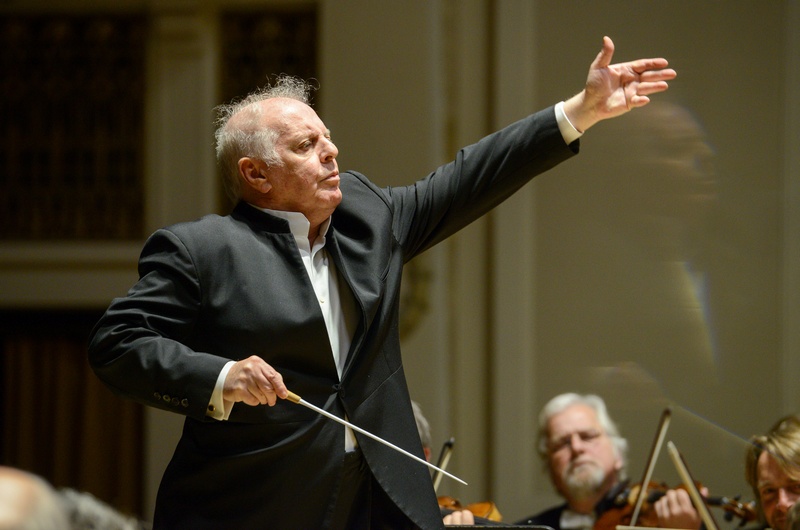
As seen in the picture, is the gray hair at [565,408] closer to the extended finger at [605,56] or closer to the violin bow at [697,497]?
the violin bow at [697,497]

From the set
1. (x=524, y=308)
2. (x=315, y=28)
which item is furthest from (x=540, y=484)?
(x=315, y=28)

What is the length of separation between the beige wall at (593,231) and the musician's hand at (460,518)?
6.69 feet

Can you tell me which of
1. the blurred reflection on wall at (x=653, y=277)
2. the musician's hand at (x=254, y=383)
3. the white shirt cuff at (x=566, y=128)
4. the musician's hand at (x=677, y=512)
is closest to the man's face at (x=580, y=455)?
the musician's hand at (x=677, y=512)

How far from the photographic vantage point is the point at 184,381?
1.86m

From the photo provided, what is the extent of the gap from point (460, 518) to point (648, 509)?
82cm

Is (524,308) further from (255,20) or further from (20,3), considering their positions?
(20,3)

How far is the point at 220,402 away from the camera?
72.9 inches

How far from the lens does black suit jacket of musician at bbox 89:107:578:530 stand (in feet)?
6.28

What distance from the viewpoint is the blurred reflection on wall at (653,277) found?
4.55m

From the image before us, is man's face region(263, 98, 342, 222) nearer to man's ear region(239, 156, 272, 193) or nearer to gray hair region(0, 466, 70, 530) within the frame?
man's ear region(239, 156, 272, 193)

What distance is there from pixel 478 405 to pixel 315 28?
80.2 inches

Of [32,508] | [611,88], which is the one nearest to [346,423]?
[611,88]

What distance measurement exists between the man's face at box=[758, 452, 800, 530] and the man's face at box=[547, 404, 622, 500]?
73cm

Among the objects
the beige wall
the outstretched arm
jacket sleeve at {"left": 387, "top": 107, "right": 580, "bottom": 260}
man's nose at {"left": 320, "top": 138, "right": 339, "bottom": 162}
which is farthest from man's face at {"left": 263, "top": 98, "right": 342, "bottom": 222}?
the beige wall
